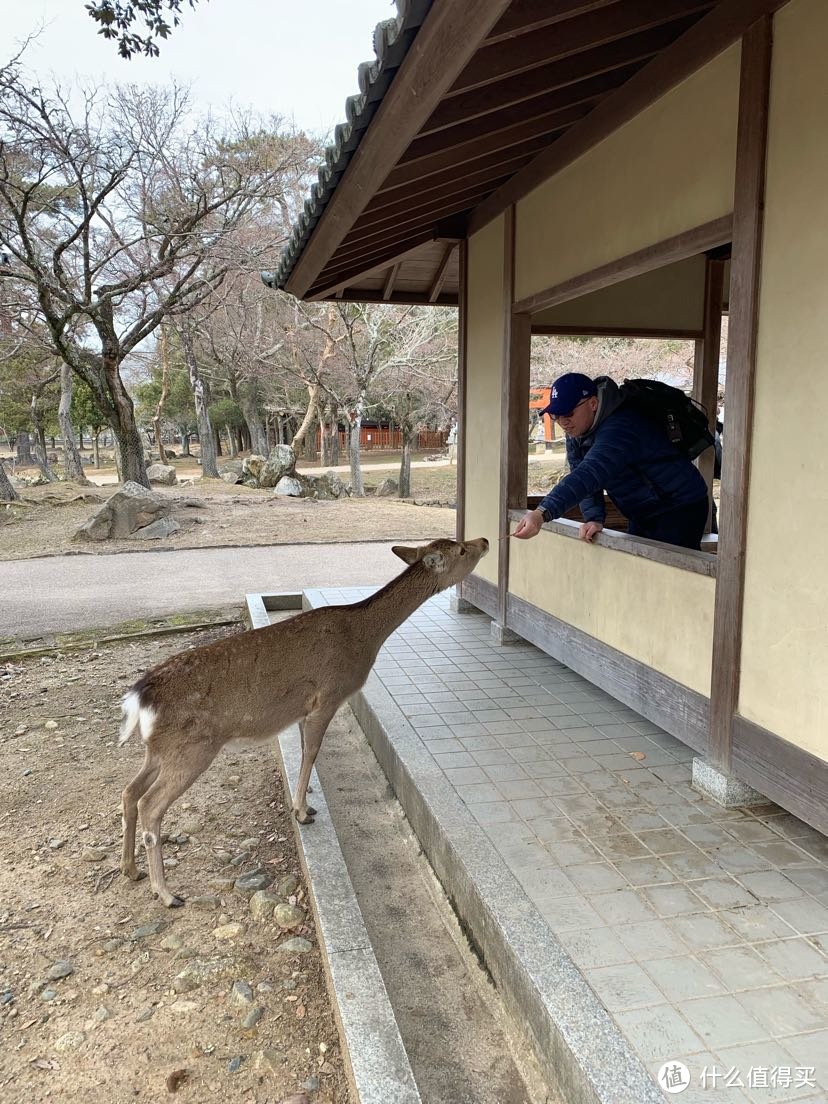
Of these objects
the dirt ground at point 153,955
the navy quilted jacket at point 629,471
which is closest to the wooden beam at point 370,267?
the navy quilted jacket at point 629,471

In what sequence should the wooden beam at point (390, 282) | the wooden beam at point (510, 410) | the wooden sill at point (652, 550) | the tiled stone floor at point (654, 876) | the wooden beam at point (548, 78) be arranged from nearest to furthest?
the tiled stone floor at point (654, 876) → the wooden beam at point (548, 78) → the wooden sill at point (652, 550) → the wooden beam at point (510, 410) → the wooden beam at point (390, 282)

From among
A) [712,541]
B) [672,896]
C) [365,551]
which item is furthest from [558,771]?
[365,551]

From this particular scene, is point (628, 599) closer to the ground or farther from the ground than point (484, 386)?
closer to the ground

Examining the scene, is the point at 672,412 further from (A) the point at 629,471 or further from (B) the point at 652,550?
(B) the point at 652,550

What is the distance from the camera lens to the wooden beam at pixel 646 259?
12.0 feet

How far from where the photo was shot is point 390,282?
8.45 meters

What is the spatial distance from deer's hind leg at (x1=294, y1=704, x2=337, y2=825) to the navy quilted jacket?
176cm

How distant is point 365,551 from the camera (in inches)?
535

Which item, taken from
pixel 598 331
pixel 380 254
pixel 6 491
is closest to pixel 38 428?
pixel 6 491

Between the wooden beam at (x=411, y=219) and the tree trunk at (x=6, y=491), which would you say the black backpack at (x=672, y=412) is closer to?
the wooden beam at (x=411, y=219)

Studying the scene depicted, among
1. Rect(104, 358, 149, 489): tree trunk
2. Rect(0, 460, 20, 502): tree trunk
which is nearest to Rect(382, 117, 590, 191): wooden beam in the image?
Rect(104, 358, 149, 489): tree trunk

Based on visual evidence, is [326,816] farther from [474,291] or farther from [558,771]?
[474,291]

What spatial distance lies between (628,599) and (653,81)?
8.98 ft

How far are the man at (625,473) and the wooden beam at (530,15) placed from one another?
2036mm
